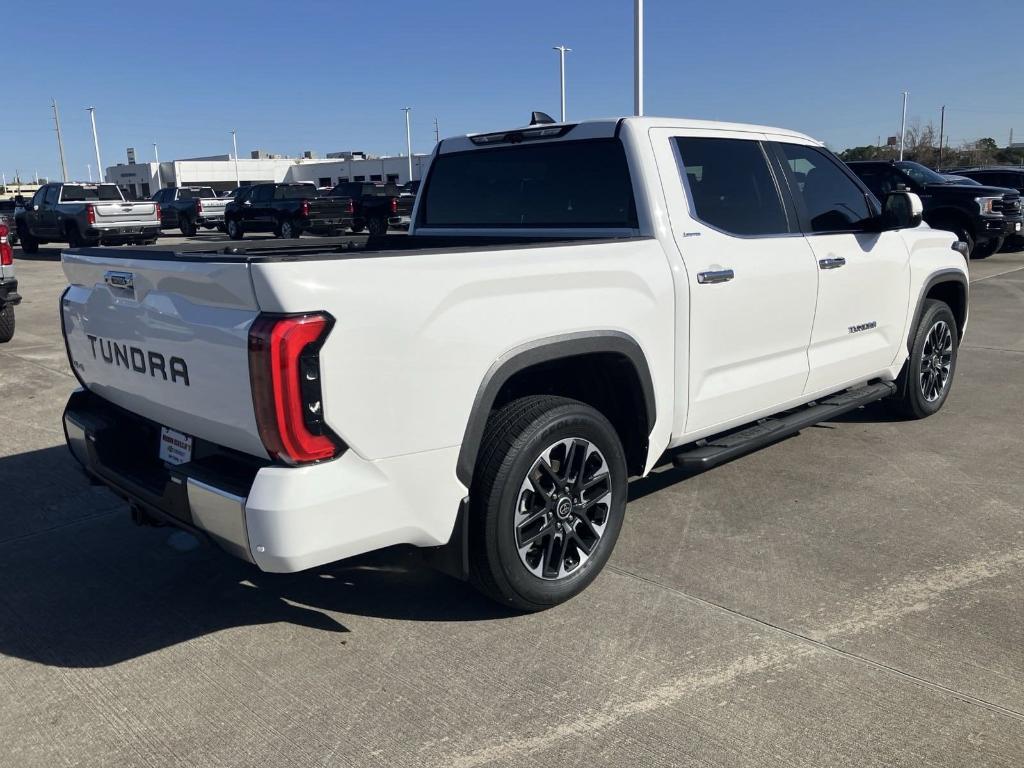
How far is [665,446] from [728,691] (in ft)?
3.98

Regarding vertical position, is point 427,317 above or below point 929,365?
above

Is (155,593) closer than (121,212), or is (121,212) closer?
(155,593)

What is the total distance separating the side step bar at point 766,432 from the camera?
156 inches

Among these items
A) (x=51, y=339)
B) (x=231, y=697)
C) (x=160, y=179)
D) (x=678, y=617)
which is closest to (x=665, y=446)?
(x=678, y=617)

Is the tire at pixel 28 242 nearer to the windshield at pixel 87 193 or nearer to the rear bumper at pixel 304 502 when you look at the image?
the windshield at pixel 87 193

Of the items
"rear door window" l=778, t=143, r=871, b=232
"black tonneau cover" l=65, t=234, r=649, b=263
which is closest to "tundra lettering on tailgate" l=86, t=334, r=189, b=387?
"black tonneau cover" l=65, t=234, r=649, b=263

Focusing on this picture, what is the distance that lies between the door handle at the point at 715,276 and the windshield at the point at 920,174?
13965 millimetres

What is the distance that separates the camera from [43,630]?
3441mm

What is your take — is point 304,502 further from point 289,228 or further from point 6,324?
point 289,228

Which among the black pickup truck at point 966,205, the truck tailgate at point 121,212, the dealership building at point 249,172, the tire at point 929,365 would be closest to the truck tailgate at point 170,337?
the tire at point 929,365

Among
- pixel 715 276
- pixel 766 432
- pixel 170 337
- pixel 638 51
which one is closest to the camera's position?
pixel 170 337

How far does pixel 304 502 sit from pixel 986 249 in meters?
18.8

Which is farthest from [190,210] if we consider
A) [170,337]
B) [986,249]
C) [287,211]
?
[170,337]

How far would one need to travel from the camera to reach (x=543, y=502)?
3.37 meters
